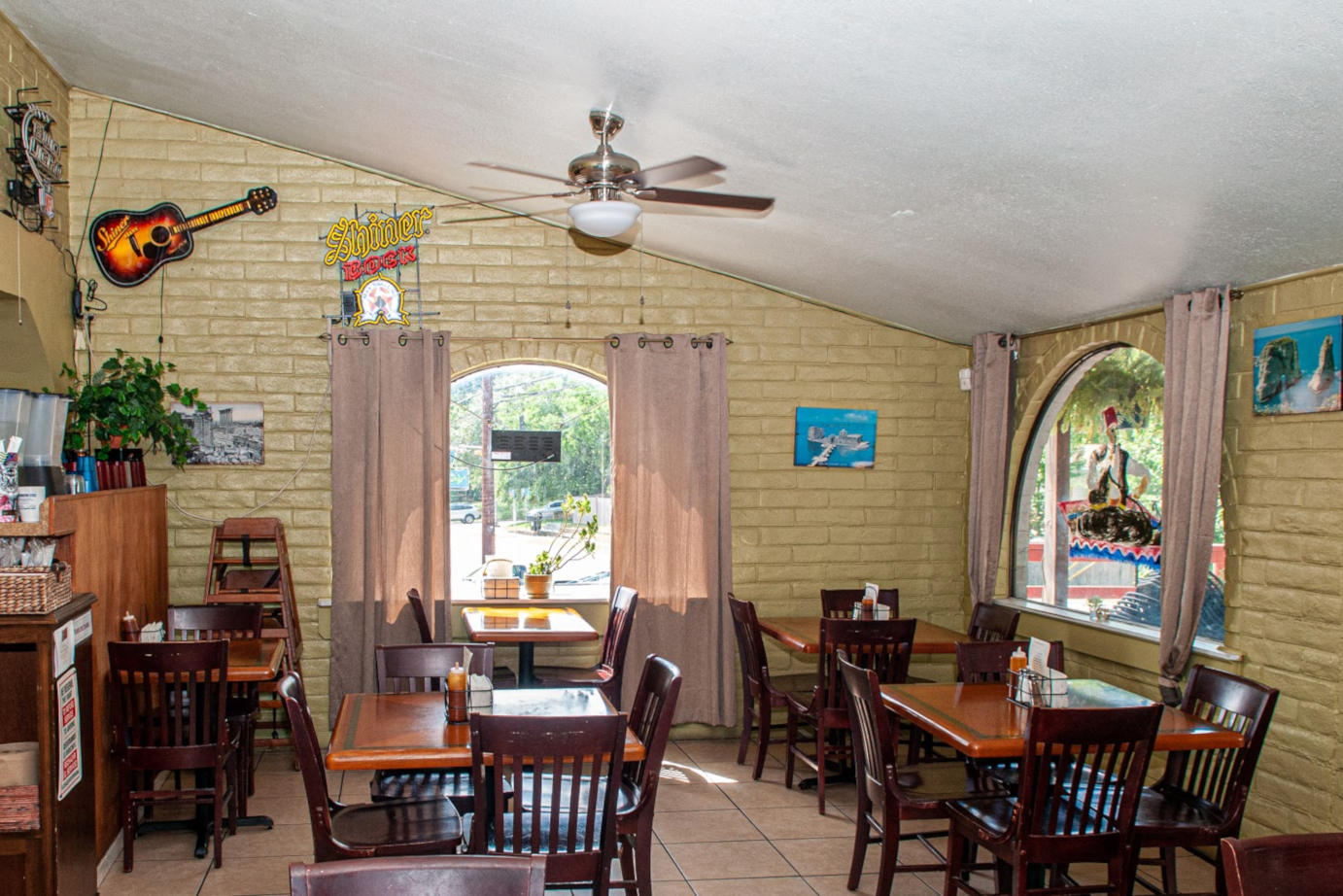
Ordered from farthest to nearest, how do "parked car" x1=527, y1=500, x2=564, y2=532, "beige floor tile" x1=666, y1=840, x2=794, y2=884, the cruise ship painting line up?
1. the cruise ship painting
2. "parked car" x1=527, y1=500, x2=564, y2=532
3. "beige floor tile" x1=666, y1=840, x2=794, y2=884

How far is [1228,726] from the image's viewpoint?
3922 mm

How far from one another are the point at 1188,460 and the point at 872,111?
7.35ft

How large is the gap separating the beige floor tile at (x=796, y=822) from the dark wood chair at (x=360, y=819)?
5.97 feet

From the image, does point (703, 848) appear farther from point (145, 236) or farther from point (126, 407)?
point (145, 236)

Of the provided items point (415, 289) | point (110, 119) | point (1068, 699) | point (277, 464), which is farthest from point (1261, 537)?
point (110, 119)

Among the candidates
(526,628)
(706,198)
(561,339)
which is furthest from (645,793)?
(561,339)

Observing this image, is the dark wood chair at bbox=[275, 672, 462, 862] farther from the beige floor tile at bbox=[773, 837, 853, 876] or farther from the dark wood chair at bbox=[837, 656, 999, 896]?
the beige floor tile at bbox=[773, 837, 853, 876]

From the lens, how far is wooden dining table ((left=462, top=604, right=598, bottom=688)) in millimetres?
5348

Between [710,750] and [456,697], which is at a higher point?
[456,697]

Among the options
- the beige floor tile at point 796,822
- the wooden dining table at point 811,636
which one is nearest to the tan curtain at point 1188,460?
the wooden dining table at point 811,636

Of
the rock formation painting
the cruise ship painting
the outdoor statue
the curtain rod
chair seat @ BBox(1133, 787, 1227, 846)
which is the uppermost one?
the curtain rod

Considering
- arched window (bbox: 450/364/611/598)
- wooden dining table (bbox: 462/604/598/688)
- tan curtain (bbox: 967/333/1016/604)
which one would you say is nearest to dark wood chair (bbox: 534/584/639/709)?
wooden dining table (bbox: 462/604/598/688)

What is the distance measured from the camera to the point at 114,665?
4.18 meters

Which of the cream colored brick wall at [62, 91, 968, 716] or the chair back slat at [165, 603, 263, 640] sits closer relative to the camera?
the chair back slat at [165, 603, 263, 640]
